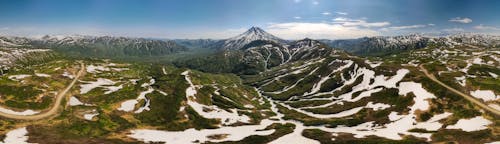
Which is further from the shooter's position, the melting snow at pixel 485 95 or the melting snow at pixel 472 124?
the melting snow at pixel 485 95

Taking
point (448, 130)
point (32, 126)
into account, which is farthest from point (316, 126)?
point (32, 126)

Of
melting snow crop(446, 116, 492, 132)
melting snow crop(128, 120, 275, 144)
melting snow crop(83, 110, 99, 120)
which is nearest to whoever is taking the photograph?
melting snow crop(446, 116, 492, 132)

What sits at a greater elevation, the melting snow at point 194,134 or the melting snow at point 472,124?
the melting snow at point 472,124

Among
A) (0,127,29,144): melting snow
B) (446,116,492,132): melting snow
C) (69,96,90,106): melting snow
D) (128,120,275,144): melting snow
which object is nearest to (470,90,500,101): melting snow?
(446,116,492,132): melting snow

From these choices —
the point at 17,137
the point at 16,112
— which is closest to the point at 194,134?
the point at 17,137

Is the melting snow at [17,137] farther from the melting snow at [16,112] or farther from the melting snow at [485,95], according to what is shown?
the melting snow at [485,95]

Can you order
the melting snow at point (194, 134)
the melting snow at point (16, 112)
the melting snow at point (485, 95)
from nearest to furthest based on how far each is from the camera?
the melting snow at point (194, 134) < the melting snow at point (16, 112) < the melting snow at point (485, 95)

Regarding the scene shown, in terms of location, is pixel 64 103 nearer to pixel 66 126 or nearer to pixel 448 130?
pixel 66 126

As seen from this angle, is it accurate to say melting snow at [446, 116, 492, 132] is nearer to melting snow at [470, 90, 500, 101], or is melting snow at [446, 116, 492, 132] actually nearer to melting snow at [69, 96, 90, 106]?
melting snow at [470, 90, 500, 101]

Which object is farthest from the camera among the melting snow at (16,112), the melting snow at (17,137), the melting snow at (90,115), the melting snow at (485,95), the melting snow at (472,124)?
the melting snow at (485,95)

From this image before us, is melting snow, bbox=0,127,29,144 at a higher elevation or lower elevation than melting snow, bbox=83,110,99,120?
higher

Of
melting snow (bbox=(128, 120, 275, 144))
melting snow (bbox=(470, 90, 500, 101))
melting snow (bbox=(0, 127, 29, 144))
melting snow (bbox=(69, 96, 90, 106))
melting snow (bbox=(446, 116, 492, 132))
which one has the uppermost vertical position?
melting snow (bbox=(470, 90, 500, 101))

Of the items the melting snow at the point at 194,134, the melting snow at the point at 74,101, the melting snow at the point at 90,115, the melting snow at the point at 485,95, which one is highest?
the melting snow at the point at 485,95

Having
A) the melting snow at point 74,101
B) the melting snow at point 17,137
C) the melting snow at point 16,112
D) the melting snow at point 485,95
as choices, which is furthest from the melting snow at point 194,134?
the melting snow at point 485,95
